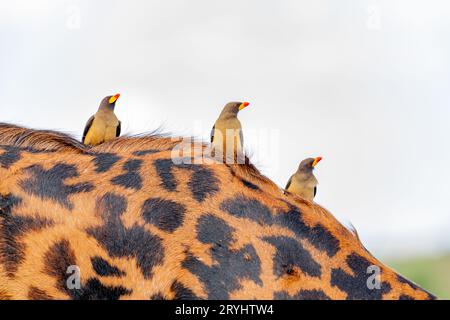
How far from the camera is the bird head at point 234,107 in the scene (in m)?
8.63

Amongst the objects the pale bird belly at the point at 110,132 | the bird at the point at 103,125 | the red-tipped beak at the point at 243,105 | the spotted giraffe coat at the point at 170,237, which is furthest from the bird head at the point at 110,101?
the spotted giraffe coat at the point at 170,237

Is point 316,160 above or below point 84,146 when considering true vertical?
above

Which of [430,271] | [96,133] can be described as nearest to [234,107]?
[96,133]

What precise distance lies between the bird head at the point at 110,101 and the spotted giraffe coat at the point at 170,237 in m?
3.07

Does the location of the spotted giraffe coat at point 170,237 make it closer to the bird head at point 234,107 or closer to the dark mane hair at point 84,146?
the dark mane hair at point 84,146

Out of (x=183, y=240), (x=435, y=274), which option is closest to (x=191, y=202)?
(x=183, y=240)

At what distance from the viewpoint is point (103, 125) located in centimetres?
783

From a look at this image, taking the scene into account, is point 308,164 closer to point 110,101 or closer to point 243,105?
point 243,105

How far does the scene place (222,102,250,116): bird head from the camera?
8633 mm

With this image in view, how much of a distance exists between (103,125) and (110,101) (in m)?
0.54

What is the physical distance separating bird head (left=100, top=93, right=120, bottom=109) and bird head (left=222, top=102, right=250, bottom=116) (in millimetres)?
1205

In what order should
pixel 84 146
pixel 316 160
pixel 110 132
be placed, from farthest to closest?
pixel 316 160 < pixel 110 132 < pixel 84 146

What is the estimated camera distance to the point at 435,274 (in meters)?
A: 25.5
